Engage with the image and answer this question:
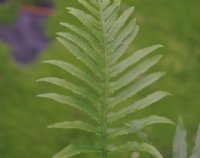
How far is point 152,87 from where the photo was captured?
3178 millimetres

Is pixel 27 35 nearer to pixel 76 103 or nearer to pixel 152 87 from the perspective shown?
pixel 152 87

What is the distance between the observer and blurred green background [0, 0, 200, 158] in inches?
116

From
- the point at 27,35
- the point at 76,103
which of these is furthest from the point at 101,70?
the point at 27,35

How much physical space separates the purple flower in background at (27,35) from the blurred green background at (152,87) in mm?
62

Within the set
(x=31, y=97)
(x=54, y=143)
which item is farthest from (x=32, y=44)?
(x=54, y=143)

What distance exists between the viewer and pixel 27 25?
3596 millimetres

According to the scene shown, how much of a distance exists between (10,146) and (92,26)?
1770 mm

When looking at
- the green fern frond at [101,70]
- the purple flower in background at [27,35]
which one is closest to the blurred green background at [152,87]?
the purple flower in background at [27,35]

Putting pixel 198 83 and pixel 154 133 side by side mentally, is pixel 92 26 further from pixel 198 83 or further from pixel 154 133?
pixel 198 83

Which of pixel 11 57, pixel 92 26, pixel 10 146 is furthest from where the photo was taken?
pixel 11 57

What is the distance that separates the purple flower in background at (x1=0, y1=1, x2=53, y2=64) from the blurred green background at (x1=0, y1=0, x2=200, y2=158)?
0.06 metres

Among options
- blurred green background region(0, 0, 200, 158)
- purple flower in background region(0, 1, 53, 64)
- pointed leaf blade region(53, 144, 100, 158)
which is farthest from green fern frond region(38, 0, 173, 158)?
A: purple flower in background region(0, 1, 53, 64)

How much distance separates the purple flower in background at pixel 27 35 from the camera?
3.39m

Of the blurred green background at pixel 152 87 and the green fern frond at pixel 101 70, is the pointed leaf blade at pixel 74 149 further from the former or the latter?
the blurred green background at pixel 152 87
